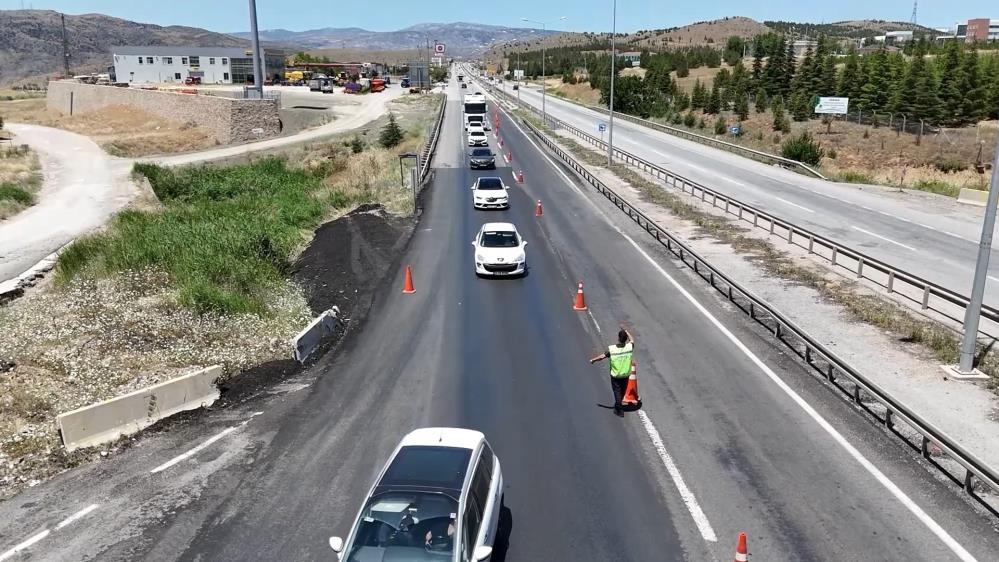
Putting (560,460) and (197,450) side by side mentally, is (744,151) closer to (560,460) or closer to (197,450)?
(560,460)

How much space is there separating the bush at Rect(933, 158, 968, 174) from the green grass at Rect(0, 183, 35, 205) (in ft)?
214

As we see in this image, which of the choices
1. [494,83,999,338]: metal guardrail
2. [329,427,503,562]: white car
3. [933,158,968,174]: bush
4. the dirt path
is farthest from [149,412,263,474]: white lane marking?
[933,158,968,174]: bush

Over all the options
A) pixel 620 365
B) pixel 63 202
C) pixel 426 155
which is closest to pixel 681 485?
pixel 620 365

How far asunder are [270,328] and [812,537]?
13413 millimetres

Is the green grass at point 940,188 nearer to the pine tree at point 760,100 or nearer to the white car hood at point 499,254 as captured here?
the white car hood at point 499,254

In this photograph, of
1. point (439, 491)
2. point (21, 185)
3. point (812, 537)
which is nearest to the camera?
point (439, 491)

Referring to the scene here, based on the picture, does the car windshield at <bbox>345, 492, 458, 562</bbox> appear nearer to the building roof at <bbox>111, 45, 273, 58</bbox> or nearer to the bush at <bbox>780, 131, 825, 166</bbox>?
the bush at <bbox>780, 131, 825, 166</bbox>

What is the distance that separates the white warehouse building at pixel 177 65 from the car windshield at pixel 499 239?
5250 inches

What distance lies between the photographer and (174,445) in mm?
12484

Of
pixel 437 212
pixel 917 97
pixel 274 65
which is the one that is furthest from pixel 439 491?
pixel 274 65

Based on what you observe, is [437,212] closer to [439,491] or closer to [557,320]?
[557,320]

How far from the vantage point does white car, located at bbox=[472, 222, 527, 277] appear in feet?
74.2

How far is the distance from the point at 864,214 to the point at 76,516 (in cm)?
3387

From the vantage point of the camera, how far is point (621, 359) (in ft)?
42.9
